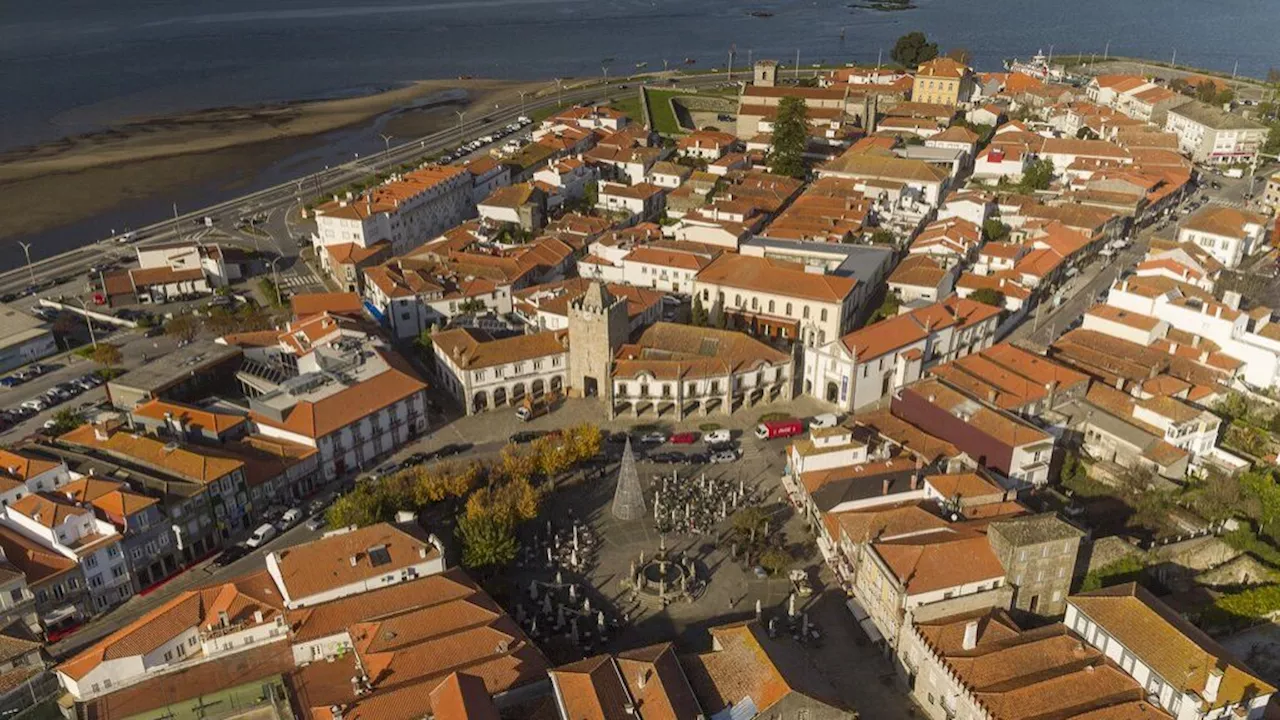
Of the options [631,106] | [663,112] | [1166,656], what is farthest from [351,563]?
[631,106]

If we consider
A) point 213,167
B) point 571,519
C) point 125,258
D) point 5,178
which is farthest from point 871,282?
point 5,178

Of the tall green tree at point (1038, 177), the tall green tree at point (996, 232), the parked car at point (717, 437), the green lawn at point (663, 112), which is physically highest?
the green lawn at point (663, 112)

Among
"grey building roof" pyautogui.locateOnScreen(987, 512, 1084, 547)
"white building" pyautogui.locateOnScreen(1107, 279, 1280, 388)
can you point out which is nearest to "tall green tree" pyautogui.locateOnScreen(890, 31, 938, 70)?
"white building" pyautogui.locateOnScreen(1107, 279, 1280, 388)

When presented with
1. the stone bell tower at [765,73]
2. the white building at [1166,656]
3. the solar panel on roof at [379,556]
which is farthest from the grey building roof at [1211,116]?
the solar panel on roof at [379,556]

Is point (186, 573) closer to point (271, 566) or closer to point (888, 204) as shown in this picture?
point (271, 566)

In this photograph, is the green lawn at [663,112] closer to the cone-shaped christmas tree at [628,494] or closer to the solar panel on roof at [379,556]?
the cone-shaped christmas tree at [628,494]

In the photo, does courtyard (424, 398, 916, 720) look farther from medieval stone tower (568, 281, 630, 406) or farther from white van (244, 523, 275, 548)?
white van (244, 523, 275, 548)
